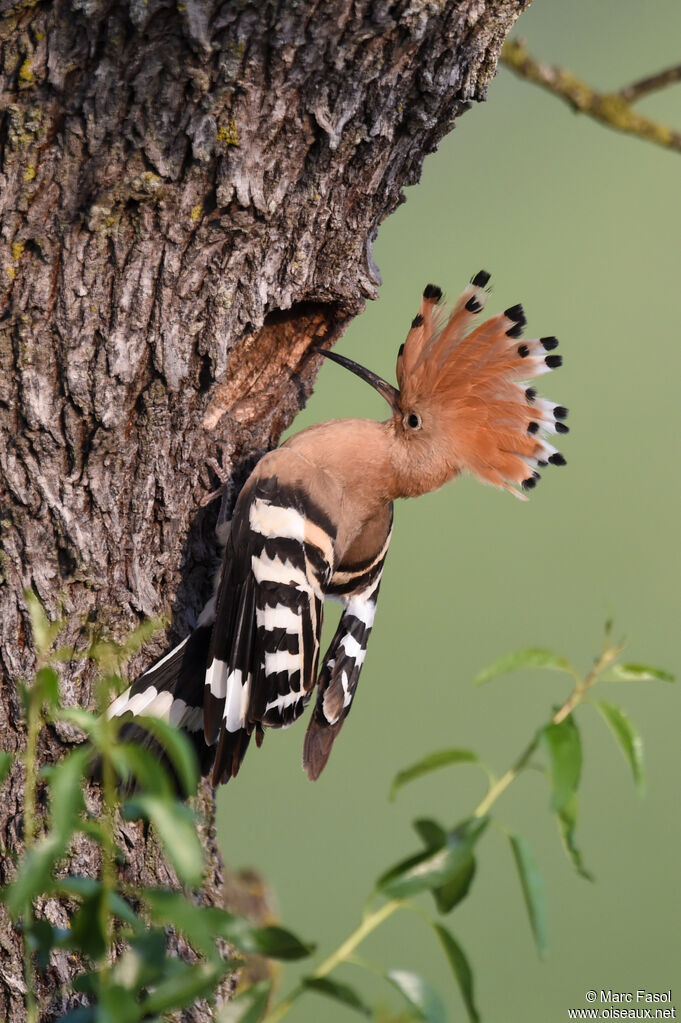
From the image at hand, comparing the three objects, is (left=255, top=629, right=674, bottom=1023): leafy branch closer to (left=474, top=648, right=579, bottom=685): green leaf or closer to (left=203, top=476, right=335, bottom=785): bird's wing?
(left=474, top=648, right=579, bottom=685): green leaf

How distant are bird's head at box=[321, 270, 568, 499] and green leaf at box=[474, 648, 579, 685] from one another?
109 centimetres

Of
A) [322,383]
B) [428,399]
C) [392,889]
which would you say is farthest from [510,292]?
[392,889]

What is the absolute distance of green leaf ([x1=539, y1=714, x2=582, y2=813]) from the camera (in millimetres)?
588

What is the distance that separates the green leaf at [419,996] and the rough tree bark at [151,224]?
0.68m

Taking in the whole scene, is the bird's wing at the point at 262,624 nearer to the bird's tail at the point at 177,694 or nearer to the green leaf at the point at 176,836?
the bird's tail at the point at 177,694

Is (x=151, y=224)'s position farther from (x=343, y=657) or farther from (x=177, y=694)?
(x=343, y=657)

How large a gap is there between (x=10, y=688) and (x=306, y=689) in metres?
0.56

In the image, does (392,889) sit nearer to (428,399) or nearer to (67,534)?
(67,534)

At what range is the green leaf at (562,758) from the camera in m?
0.59

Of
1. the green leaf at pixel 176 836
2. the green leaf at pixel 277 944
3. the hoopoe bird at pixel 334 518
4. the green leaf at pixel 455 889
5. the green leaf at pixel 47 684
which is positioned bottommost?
the green leaf at pixel 277 944

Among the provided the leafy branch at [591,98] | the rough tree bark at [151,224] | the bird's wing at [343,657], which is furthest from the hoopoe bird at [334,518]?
the leafy branch at [591,98]

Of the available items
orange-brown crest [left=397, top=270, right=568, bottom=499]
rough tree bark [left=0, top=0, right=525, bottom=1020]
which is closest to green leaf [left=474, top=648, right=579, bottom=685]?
rough tree bark [left=0, top=0, right=525, bottom=1020]

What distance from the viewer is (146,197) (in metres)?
1.20

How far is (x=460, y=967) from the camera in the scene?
2.00ft
